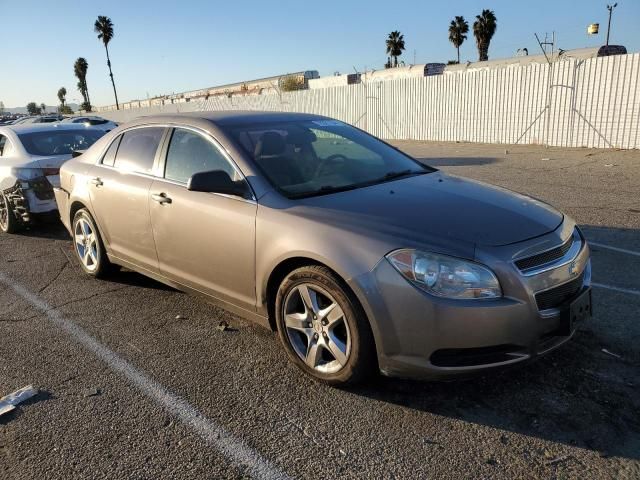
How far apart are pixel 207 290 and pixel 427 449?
6.44ft

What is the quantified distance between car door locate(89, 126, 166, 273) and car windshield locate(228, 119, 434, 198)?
100cm

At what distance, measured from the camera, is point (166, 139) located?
4.32 meters

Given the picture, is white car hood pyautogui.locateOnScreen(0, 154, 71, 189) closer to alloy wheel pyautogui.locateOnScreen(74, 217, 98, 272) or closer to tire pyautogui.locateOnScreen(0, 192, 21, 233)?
tire pyautogui.locateOnScreen(0, 192, 21, 233)

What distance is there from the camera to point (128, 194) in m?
4.46

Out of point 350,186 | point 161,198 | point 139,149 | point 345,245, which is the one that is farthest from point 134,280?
point 345,245

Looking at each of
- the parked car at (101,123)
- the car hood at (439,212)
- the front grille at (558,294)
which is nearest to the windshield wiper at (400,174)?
the car hood at (439,212)

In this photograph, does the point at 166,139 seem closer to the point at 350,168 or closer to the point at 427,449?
the point at 350,168

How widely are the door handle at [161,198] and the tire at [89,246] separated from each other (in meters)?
1.28

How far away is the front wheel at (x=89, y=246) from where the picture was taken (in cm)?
516

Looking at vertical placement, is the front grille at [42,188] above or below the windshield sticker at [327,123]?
below

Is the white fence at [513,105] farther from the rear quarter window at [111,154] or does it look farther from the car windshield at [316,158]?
the rear quarter window at [111,154]

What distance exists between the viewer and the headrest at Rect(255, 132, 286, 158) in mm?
3770

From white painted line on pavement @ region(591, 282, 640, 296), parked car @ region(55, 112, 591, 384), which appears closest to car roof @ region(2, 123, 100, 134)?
parked car @ region(55, 112, 591, 384)

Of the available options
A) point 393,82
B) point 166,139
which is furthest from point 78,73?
point 166,139
